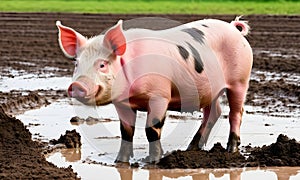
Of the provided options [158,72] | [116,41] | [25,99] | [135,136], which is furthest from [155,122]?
[25,99]

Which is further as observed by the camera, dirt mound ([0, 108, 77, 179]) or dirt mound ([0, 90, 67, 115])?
dirt mound ([0, 90, 67, 115])

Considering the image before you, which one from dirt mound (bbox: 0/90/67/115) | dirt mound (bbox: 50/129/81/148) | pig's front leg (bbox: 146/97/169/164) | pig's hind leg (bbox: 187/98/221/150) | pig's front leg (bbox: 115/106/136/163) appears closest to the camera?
pig's front leg (bbox: 146/97/169/164)

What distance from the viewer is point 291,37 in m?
22.2

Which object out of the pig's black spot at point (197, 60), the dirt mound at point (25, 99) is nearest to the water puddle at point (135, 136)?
the dirt mound at point (25, 99)

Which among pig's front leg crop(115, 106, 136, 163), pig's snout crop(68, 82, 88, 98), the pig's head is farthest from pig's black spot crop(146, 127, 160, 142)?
pig's snout crop(68, 82, 88, 98)

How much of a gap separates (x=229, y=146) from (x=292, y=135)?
4.26ft

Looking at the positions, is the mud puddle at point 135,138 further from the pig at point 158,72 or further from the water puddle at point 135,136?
the pig at point 158,72

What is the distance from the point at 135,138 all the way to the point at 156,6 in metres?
24.5

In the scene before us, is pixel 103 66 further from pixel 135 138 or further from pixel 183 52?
pixel 135 138

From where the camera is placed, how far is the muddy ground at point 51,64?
321 inches

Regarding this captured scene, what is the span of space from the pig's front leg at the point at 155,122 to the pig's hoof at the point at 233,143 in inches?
35.3

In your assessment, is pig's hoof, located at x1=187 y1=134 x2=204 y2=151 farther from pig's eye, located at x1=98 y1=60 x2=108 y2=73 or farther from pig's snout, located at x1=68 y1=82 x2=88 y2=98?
pig's snout, located at x1=68 y1=82 x2=88 y2=98

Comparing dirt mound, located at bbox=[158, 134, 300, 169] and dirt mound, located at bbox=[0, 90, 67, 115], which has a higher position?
dirt mound, located at bbox=[0, 90, 67, 115]

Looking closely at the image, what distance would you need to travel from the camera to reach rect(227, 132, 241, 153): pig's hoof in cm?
876
